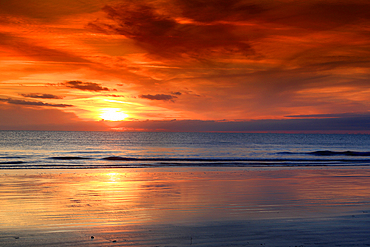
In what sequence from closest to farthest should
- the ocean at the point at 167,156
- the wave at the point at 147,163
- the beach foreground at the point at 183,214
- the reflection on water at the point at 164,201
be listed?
the beach foreground at the point at 183,214
the reflection on water at the point at 164,201
the wave at the point at 147,163
the ocean at the point at 167,156

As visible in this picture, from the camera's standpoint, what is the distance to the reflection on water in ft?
30.5

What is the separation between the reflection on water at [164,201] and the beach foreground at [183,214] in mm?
33

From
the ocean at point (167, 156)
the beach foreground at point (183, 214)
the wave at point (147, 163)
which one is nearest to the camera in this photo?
the beach foreground at point (183, 214)

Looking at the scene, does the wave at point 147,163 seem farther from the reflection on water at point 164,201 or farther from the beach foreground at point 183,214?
the beach foreground at point 183,214

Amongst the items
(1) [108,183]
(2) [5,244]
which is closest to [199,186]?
(1) [108,183]

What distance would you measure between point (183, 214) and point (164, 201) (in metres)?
2.13

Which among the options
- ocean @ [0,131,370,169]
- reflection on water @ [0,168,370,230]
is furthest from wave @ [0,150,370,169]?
reflection on water @ [0,168,370,230]

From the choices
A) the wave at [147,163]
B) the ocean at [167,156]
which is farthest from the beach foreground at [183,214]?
the ocean at [167,156]

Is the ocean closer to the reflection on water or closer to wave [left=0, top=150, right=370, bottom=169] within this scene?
wave [left=0, top=150, right=370, bottom=169]

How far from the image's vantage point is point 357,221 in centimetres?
905

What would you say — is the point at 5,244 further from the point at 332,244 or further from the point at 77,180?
the point at 77,180

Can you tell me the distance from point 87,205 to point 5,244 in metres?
4.10

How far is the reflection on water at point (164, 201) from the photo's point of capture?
928 cm

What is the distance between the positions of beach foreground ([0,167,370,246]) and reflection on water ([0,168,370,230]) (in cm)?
3
